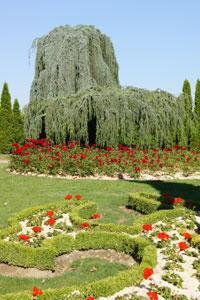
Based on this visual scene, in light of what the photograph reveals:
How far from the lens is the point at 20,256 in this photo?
19.5ft

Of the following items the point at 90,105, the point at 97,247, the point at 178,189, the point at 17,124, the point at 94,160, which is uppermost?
the point at 90,105

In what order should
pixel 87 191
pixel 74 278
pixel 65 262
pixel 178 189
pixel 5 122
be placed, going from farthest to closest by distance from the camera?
pixel 5 122 → pixel 178 189 → pixel 87 191 → pixel 65 262 → pixel 74 278

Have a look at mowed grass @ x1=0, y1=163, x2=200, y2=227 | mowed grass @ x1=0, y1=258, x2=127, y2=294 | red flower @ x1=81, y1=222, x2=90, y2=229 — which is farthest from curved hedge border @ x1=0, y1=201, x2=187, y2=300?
mowed grass @ x1=0, y1=163, x2=200, y2=227

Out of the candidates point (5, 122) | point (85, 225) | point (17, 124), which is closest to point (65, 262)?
point (85, 225)

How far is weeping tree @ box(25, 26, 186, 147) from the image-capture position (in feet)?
48.6

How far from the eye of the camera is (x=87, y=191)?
424 inches

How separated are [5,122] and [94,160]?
12.6 meters

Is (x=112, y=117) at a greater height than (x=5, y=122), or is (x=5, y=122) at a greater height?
(x=5, y=122)

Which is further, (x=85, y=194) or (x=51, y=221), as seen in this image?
(x=85, y=194)

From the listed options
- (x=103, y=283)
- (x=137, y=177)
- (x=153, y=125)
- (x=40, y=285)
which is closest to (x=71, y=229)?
(x=40, y=285)

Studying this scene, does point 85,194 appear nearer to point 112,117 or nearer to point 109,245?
point 109,245

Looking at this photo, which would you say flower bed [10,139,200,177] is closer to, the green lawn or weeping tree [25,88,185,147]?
weeping tree [25,88,185,147]

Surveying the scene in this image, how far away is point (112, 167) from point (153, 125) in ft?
9.98

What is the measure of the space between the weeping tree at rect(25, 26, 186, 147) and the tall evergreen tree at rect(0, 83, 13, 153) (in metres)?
7.00
